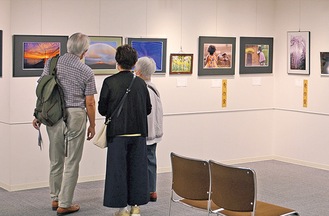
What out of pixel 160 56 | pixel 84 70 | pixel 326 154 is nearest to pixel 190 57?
pixel 160 56

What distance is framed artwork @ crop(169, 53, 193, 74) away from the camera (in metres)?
10.1

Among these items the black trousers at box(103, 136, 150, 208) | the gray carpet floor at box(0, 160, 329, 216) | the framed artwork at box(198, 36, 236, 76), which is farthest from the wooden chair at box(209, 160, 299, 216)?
the framed artwork at box(198, 36, 236, 76)

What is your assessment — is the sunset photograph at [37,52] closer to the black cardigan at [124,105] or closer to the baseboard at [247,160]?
the black cardigan at [124,105]

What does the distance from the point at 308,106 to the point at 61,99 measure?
4891 millimetres

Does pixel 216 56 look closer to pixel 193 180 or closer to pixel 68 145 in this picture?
pixel 68 145

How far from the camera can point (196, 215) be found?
7.61m

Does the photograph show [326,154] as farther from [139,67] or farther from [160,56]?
[139,67]

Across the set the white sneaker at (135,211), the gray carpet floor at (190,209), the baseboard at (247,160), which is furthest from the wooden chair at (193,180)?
the baseboard at (247,160)

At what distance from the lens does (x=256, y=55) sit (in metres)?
11.1

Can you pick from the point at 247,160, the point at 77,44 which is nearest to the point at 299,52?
the point at 247,160

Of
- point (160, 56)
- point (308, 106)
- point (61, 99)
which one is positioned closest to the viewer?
point (61, 99)

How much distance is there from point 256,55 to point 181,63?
1.58 meters

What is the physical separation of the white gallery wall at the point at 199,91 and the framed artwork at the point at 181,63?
9 cm

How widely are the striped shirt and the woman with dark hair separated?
0.64m
